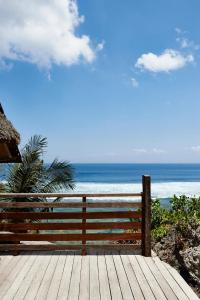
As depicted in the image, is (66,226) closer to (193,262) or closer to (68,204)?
(68,204)

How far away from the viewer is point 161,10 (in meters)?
10.9

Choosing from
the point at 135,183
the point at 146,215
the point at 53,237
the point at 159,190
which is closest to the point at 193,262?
the point at 146,215

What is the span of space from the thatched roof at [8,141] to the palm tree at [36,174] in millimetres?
4020

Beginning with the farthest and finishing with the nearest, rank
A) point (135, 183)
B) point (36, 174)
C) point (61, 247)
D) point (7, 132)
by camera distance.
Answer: point (135, 183) < point (36, 174) < point (61, 247) < point (7, 132)

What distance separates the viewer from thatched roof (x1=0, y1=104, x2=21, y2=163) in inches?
244

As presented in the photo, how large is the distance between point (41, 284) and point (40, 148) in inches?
285

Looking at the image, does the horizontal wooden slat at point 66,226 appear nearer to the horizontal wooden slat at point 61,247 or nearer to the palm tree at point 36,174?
the horizontal wooden slat at point 61,247

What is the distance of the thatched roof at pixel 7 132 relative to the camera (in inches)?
240

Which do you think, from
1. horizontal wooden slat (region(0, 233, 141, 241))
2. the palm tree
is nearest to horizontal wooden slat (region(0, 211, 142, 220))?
horizontal wooden slat (region(0, 233, 141, 241))

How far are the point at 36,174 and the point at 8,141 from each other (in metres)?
5.73

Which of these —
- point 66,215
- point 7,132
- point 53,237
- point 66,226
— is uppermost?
point 7,132

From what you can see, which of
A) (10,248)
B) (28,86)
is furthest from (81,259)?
(28,86)

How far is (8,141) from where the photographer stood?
6285 mm

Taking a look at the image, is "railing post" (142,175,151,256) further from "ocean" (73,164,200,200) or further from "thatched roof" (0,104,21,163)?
"ocean" (73,164,200,200)
